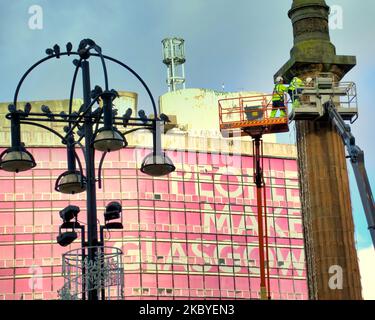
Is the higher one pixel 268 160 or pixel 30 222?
pixel 268 160

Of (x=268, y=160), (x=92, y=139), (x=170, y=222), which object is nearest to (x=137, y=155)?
(x=170, y=222)

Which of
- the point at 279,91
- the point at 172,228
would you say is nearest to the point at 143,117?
the point at 279,91

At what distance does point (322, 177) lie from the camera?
1468 inches

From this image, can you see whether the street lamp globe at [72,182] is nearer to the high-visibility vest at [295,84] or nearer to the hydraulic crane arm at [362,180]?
the hydraulic crane arm at [362,180]

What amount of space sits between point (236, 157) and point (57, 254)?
53.2 feet

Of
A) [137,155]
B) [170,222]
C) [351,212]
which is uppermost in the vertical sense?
[137,155]

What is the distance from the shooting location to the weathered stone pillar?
36.3 meters

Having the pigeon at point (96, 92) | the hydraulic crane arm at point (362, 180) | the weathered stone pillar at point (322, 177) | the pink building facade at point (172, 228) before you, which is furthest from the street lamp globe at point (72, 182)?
the pink building facade at point (172, 228)

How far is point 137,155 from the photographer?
79.3m

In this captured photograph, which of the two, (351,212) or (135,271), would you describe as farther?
(135,271)

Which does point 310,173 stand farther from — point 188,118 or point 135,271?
point 188,118

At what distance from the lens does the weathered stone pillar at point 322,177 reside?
3634 cm
